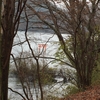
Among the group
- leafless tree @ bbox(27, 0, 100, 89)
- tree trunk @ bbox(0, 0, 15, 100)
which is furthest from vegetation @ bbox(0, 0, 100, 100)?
tree trunk @ bbox(0, 0, 15, 100)

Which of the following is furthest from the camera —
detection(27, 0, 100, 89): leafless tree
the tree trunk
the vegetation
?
detection(27, 0, 100, 89): leafless tree

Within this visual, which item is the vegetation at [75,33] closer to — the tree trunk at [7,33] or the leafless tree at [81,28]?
the leafless tree at [81,28]

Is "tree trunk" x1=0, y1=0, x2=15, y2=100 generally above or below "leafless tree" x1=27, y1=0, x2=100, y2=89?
below

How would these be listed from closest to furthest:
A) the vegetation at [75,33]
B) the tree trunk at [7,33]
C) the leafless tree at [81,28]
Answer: the tree trunk at [7,33] < the vegetation at [75,33] < the leafless tree at [81,28]

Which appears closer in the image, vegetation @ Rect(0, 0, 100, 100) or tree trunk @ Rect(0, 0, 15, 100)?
tree trunk @ Rect(0, 0, 15, 100)

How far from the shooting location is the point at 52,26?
1341cm

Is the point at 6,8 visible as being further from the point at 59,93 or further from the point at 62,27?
the point at 59,93

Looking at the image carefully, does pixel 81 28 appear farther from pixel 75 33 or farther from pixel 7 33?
pixel 7 33

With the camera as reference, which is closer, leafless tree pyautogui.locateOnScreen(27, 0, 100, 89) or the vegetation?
the vegetation

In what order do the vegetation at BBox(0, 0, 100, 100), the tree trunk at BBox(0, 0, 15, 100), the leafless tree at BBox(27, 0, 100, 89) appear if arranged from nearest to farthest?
the tree trunk at BBox(0, 0, 15, 100) → the vegetation at BBox(0, 0, 100, 100) → the leafless tree at BBox(27, 0, 100, 89)

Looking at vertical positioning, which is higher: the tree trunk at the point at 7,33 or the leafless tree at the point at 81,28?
the leafless tree at the point at 81,28

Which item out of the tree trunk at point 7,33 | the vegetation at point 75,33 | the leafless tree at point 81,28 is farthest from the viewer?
the leafless tree at point 81,28

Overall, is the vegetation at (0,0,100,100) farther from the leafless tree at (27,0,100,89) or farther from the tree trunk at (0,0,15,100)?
the tree trunk at (0,0,15,100)

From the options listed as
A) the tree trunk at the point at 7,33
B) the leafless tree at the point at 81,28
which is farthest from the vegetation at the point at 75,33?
the tree trunk at the point at 7,33
